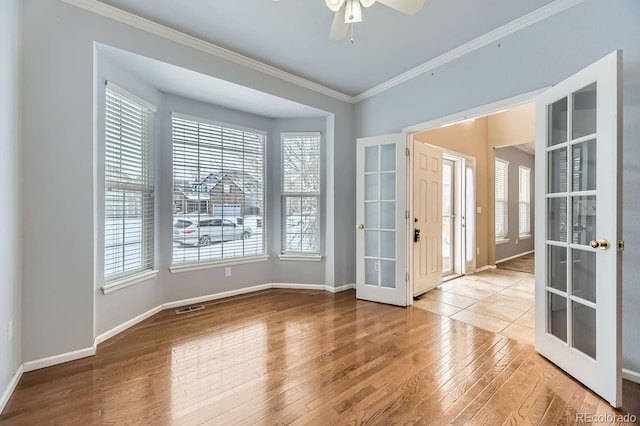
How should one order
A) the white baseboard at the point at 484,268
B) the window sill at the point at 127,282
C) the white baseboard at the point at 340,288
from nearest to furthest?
the window sill at the point at 127,282, the white baseboard at the point at 340,288, the white baseboard at the point at 484,268

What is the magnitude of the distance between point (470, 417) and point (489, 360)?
2.59 feet

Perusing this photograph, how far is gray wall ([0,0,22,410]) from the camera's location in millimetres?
1709

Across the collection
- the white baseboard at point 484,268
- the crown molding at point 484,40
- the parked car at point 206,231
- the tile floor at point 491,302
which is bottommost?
the tile floor at point 491,302

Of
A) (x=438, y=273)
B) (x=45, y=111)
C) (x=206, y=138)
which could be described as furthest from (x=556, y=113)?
(x=45, y=111)

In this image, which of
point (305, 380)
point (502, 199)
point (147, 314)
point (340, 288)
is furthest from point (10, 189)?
point (502, 199)

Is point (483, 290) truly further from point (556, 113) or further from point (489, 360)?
point (556, 113)

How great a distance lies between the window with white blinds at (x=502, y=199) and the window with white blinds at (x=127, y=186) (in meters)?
6.82

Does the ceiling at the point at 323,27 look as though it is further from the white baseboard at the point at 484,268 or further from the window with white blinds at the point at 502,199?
the window with white blinds at the point at 502,199

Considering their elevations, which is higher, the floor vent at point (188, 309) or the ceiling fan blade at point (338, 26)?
the ceiling fan blade at point (338, 26)

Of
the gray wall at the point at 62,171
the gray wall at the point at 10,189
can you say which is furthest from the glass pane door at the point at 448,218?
the gray wall at the point at 10,189

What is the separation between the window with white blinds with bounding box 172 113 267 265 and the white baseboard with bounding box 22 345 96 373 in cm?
130

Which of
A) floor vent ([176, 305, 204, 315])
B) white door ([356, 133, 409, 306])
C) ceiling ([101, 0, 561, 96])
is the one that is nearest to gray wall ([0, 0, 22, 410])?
ceiling ([101, 0, 561, 96])

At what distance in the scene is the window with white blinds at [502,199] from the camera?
20.6ft

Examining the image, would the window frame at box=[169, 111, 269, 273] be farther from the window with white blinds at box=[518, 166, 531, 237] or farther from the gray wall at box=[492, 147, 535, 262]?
the window with white blinds at box=[518, 166, 531, 237]
